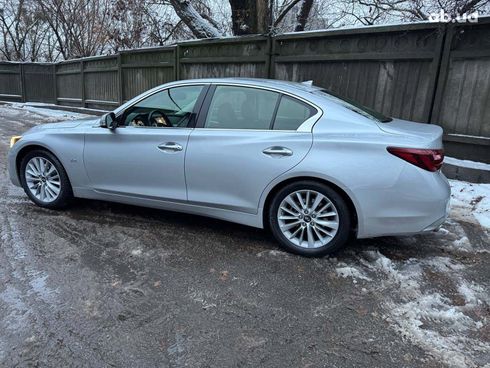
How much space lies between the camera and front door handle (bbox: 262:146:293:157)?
3.69 metres

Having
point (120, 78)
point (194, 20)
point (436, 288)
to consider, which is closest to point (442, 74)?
point (436, 288)

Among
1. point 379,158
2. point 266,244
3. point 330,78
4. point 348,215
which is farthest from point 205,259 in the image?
point 330,78

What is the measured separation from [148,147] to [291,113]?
59.8 inches

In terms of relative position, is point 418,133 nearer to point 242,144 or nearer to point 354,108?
point 354,108

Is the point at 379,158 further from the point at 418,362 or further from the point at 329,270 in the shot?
the point at 418,362

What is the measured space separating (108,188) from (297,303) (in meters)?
2.58

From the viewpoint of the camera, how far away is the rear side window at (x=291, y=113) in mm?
3785

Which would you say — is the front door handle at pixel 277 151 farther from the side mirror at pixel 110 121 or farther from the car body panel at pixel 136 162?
the side mirror at pixel 110 121

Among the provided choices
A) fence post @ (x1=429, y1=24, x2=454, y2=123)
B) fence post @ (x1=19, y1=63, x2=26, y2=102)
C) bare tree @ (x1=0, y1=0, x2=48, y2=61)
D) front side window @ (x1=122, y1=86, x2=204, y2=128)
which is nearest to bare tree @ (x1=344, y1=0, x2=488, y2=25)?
fence post @ (x1=429, y1=24, x2=454, y2=123)

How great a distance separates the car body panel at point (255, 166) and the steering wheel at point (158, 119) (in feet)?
0.42

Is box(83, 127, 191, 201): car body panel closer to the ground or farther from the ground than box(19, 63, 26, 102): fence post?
closer to the ground

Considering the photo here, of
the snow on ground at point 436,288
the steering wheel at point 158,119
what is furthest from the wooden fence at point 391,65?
the steering wheel at point 158,119

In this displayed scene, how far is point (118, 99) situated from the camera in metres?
13.2

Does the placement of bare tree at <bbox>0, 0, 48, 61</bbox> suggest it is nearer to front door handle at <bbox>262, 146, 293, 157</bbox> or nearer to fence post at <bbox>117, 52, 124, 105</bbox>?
fence post at <bbox>117, 52, 124, 105</bbox>
